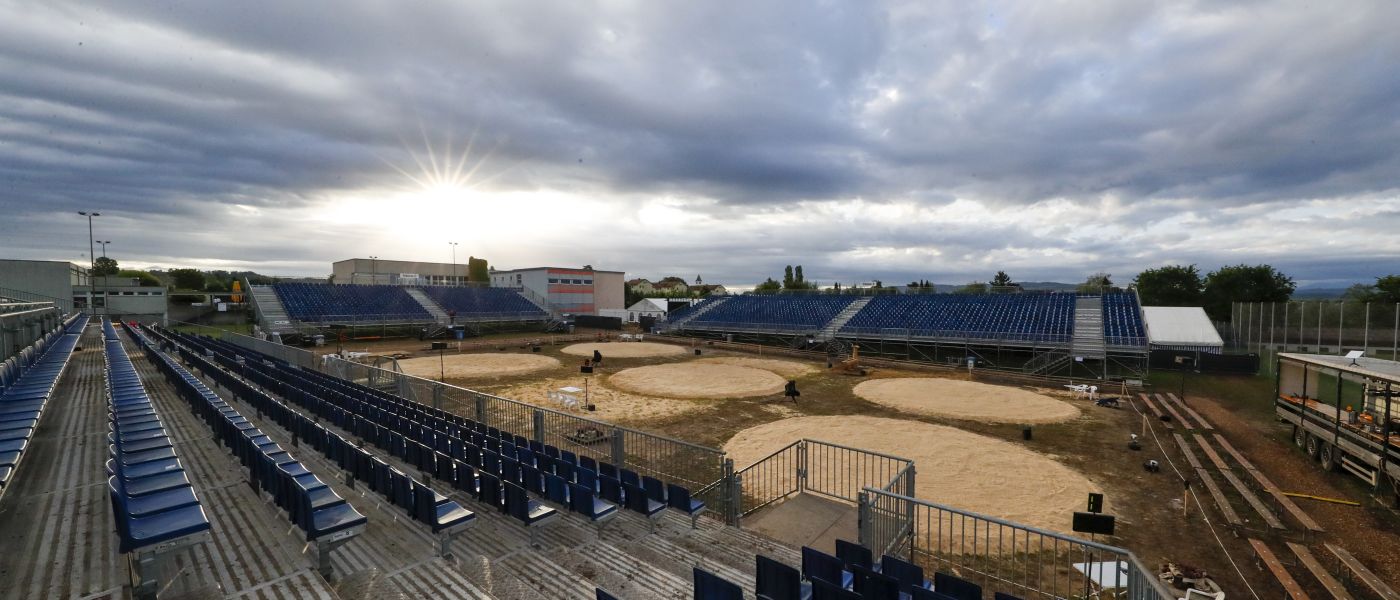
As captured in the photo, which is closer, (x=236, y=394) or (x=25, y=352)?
(x=236, y=394)

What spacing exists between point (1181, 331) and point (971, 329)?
43.2 feet

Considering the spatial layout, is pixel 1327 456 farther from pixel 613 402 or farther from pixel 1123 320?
pixel 1123 320

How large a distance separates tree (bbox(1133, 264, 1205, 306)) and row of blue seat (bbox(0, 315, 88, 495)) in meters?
79.1

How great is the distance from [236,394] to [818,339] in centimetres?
3700

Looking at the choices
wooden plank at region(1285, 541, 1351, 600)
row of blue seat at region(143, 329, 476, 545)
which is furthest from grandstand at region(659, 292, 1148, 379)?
row of blue seat at region(143, 329, 476, 545)

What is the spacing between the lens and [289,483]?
21.2ft

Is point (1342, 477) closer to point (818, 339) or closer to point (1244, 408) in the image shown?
point (1244, 408)

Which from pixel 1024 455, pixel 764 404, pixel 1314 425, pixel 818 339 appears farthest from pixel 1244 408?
pixel 818 339

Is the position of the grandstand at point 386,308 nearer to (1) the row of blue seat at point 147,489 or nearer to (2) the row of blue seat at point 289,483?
(2) the row of blue seat at point 289,483

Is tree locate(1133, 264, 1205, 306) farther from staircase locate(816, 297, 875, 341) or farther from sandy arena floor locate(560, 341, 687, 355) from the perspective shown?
sandy arena floor locate(560, 341, 687, 355)

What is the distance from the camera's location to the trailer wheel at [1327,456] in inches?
535

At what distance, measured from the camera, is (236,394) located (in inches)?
608

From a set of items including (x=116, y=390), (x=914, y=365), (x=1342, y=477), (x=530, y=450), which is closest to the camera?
(x=530, y=450)

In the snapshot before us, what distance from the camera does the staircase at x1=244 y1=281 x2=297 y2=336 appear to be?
45188 millimetres
